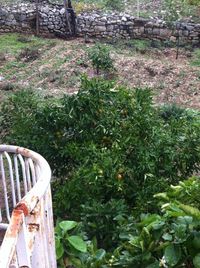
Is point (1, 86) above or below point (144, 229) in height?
below

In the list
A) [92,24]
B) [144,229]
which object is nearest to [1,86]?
[92,24]

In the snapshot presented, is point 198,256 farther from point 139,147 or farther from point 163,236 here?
point 139,147

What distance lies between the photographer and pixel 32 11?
12125 mm

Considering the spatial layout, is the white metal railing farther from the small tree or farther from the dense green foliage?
the small tree

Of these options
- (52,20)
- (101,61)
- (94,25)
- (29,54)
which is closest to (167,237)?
(101,61)

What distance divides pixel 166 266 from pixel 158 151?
1.91 metres

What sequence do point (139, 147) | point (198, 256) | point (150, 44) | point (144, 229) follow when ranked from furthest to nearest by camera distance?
1. point (150, 44)
2. point (139, 147)
3. point (144, 229)
4. point (198, 256)

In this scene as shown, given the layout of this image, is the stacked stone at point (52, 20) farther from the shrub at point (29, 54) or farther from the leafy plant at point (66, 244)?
the leafy plant at point (66, 244)

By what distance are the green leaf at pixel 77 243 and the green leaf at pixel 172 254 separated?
87 cm

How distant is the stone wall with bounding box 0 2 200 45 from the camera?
10844 mm

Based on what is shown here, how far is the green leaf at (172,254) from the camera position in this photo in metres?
2.22

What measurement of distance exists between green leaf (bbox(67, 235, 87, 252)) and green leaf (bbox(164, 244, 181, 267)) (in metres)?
0.87

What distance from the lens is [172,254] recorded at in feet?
7.38

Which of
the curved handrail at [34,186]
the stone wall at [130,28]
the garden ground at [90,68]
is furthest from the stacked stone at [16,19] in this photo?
the curved handrail at [34,186]
